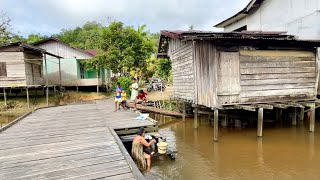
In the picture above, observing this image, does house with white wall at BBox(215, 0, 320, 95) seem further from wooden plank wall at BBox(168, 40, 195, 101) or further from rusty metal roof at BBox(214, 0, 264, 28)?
wooden plank wall at BBox(168, 40, 195, 101)

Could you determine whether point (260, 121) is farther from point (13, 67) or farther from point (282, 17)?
point (13, 67)

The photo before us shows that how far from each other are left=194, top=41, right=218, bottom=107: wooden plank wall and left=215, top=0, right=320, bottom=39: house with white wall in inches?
301

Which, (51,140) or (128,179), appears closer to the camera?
(128,179)

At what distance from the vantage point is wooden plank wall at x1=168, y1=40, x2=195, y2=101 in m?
12.7

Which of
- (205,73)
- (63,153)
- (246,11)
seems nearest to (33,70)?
(205,73)

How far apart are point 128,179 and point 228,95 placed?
7.76 metres

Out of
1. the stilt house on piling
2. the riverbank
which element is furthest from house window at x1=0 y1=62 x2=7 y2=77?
the stilt house on piling

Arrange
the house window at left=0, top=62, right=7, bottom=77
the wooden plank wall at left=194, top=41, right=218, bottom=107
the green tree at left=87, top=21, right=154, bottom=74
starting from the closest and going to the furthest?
the wooden plank wall at left=194, top=41, right=218, bottom=107, the house window at left=0, top=62, right=7, bottom=77, the green tree at left=87, top=21, right=154, bottom=74

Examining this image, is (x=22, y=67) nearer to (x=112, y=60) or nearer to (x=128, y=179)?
(x=112, y=60)

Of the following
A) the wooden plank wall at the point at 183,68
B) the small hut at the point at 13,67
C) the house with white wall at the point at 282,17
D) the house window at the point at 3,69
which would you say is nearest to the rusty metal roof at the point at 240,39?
the wooden plank wall at the point at 183,68

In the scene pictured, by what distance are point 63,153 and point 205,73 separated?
7343mm

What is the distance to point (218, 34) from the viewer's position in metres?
10.6

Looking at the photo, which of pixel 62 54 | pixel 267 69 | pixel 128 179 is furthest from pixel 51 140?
pixel 62 54

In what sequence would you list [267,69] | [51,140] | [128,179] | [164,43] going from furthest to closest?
[164,43], [267,69], [51,140], [128,179]
